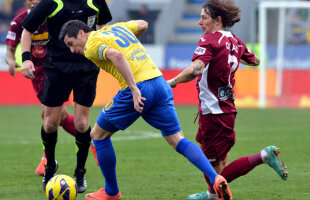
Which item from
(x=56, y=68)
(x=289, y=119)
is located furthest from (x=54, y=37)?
(x=289, y=119)

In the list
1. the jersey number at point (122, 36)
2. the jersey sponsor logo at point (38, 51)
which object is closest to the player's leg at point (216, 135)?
the jersey number at point (122, 36)

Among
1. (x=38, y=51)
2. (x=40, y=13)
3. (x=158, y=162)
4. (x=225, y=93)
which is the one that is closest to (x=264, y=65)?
(x=158, y=162)

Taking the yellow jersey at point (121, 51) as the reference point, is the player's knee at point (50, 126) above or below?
below

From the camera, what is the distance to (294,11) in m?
19.8

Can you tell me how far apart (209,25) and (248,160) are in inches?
53.1

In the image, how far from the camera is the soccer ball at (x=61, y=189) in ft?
19.2

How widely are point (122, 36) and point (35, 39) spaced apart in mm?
2737

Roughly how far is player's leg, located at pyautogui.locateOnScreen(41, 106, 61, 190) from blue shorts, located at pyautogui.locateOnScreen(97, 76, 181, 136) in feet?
4.49

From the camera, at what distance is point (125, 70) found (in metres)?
5.38

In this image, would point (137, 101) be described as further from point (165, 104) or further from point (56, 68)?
point (56, 68)

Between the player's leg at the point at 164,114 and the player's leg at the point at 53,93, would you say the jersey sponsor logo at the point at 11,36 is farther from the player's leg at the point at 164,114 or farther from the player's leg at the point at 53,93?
the player's leg at the point at 164,114

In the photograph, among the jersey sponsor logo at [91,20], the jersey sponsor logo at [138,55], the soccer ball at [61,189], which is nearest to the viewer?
the jersey sponsor logo at [138,55]

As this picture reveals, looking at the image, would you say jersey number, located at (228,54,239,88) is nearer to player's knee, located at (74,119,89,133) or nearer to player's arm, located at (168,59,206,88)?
player's arm, located at (168,59,206,88)

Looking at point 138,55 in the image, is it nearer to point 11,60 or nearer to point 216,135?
point 216,135
